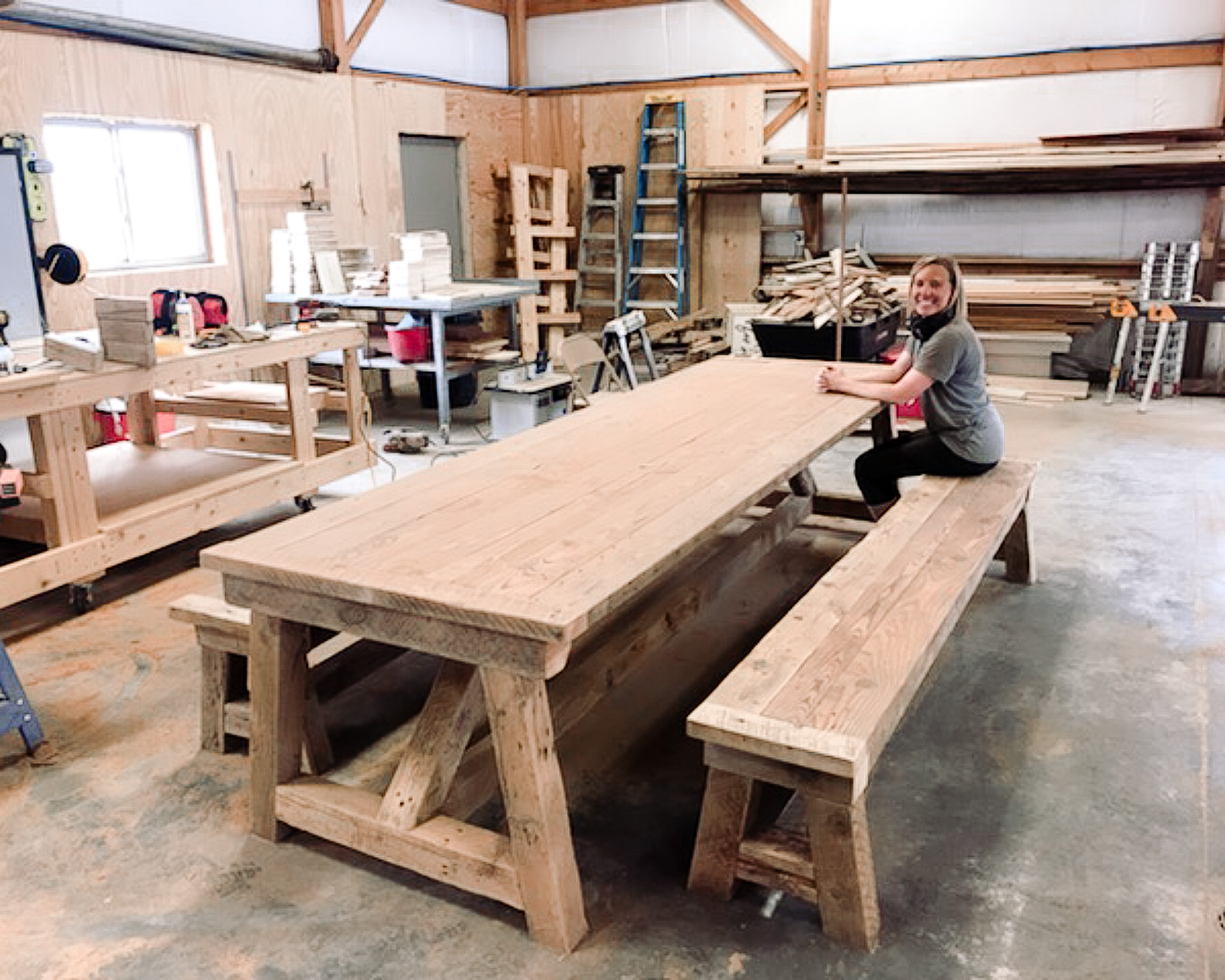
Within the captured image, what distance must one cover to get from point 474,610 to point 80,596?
2582 mm

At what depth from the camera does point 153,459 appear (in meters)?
4.72

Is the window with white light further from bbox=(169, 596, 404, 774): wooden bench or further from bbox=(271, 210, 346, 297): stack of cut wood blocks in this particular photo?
bbox=(169, 596, 404, 774): wooden bench

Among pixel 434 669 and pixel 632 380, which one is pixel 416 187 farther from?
pixel 434 669

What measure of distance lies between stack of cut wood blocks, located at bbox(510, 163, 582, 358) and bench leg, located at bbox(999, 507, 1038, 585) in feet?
17.0

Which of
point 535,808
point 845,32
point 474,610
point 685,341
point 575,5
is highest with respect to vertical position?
point 575,5

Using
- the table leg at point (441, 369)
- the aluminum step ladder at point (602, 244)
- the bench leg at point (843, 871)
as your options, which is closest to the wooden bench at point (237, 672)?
the bench leg at point (843, 871)

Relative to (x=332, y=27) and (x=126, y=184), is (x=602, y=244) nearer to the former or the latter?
(x=332, y=27)

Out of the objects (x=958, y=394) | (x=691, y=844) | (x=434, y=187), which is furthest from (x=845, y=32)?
(x=691, y=844)

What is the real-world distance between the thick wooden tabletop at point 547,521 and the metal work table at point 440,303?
3066 millimetres

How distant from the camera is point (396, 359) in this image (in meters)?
6.62

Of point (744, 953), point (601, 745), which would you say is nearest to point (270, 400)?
point (601, 745)

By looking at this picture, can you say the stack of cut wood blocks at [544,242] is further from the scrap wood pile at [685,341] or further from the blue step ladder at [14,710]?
the blue step ladder at [14,710]

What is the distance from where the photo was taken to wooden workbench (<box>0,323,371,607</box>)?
3.54 m

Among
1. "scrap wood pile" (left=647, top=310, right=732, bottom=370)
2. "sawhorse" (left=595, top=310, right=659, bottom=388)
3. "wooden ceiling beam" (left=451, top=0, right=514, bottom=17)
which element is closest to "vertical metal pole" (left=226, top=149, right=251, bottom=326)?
"sawhorse" (left=595, top=310, right=659, bottom=388)
